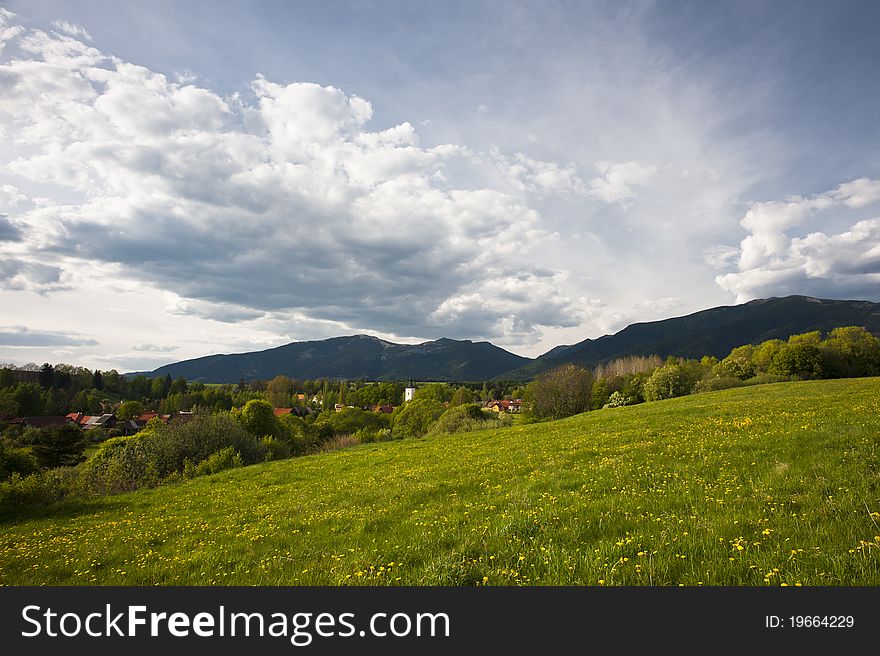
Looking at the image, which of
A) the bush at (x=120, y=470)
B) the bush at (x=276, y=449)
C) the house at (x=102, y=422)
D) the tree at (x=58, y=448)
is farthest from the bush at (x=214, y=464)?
the house at (x=102, y=422)

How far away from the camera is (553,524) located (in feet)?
26.7

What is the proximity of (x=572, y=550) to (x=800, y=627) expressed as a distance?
2866 millimetres

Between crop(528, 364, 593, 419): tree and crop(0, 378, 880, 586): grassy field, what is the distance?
65.2 metres

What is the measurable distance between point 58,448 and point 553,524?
9392cm

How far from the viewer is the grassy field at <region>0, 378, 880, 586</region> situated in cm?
580

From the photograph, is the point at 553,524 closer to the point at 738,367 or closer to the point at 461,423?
the point at 461,423

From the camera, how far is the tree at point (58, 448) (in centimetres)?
6875

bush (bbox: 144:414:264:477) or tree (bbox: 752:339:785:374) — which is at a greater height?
tree (bbox: 752:339:785:374)

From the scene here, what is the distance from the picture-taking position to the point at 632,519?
7766 mm

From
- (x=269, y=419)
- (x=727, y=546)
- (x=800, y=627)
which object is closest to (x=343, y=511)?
(x=727, y=546)

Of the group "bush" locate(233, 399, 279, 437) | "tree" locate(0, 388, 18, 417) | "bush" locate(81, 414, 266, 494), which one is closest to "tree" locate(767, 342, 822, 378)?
"bush" locate(81, 414, 266, 494)

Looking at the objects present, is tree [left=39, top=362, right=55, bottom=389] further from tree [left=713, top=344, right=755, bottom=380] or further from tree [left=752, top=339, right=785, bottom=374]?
tree [left=752, top=339, right=785, bottom=374]

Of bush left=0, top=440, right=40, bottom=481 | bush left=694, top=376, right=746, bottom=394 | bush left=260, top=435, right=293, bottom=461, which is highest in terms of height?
bush left=694, top=376, right=746, bottom=394

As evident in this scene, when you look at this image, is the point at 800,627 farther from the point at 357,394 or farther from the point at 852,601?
the point at 357,394
